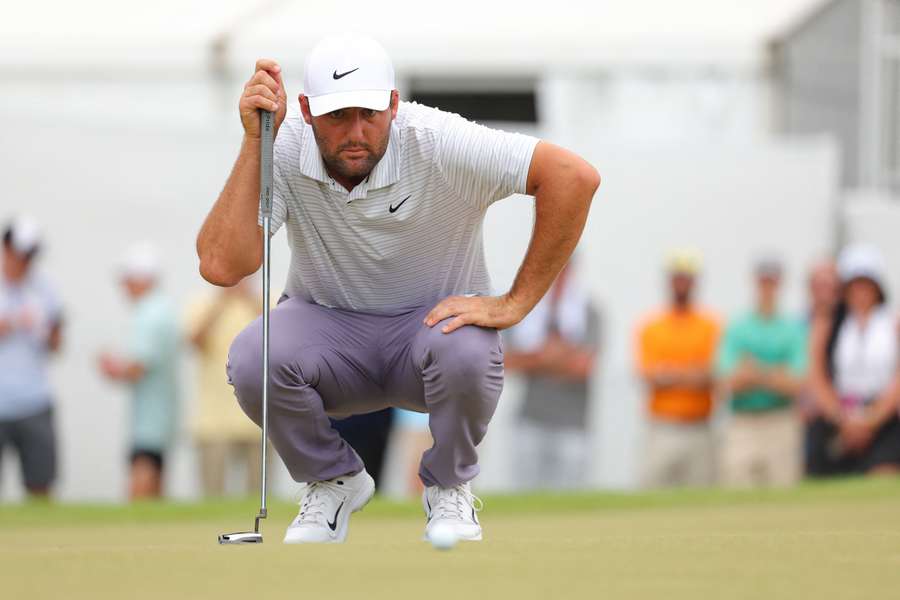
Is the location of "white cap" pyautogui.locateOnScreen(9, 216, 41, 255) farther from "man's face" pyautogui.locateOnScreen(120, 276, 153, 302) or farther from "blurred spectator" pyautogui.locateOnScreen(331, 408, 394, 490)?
"blurred spectator" pyautogui.locateOnScreen(331, 408, 394, 490)

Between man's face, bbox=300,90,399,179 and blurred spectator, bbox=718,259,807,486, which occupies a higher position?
man's face, bbox=300,90,399,179

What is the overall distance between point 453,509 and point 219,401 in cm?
470

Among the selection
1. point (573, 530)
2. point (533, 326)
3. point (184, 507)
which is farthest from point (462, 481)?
point (533, 326)

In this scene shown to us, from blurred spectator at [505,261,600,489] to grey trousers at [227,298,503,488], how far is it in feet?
14.8

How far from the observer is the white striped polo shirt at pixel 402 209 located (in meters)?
4.76

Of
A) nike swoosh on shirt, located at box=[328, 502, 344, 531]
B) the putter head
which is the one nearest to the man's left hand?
nike swoosh on shirt, located at box=[328, 502, 344, 531]

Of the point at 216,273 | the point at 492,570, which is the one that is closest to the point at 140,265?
the point at 216,273

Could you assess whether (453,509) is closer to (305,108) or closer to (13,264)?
(305,108)

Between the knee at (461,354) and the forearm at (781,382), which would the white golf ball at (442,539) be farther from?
the forearm at (781,382)

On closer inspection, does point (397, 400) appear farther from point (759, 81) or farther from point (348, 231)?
point (759, 81)

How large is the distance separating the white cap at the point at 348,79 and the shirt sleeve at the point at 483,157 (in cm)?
22

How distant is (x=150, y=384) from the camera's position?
9.72m

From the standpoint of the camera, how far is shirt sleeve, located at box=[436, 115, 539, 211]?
4715mm

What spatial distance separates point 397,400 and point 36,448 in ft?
14.8
